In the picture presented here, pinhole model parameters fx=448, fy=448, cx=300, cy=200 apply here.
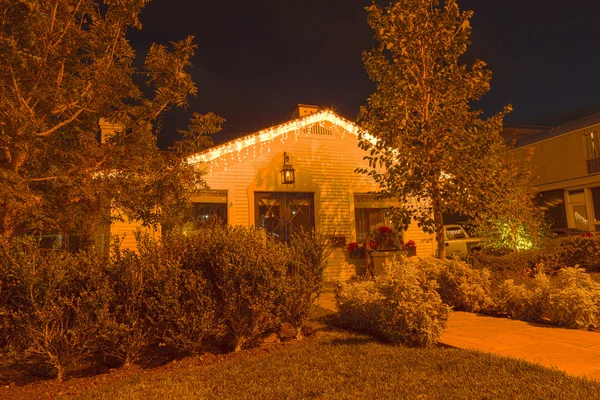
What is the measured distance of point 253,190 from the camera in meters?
13.8

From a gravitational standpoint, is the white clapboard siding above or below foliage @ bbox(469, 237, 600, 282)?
above

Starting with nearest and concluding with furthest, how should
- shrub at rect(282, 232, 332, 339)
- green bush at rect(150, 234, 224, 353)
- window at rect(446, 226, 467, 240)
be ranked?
green bush at rect(150, 234, 224, 353), shrub at rect(282, 232, 332, 339), window at rect(446, 226, 467, 240)

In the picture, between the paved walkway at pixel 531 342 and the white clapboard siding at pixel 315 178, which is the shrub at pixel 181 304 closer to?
the paved walkway at pixel 531 342

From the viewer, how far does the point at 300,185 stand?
14320 millimetres

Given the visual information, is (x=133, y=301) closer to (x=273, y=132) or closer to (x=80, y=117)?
(x=80, y=117)

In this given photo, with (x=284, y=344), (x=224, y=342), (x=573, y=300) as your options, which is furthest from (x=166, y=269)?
(x=573, y=300)

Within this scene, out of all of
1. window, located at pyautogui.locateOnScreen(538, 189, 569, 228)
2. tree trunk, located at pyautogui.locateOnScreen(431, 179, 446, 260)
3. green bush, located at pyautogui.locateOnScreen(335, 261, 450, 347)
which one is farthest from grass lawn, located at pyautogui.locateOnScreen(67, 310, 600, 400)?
window, located at pyautogui.locateOnScreen(538, 189, 569, 228)

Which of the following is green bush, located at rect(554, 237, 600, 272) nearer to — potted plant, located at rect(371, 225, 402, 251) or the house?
the house

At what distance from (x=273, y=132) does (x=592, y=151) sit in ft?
67.8

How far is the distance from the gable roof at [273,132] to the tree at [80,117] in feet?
16.4

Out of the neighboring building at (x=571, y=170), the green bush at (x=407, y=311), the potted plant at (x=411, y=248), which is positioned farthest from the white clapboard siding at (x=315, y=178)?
the neighboring building at (x=571, y=170)

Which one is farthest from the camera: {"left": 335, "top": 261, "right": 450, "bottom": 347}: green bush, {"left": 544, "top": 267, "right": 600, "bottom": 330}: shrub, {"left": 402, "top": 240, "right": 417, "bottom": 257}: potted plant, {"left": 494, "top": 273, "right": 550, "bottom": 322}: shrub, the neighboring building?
the neighboring building

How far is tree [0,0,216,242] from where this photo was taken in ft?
18.8

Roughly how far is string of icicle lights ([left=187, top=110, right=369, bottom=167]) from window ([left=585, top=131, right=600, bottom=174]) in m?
17.6
